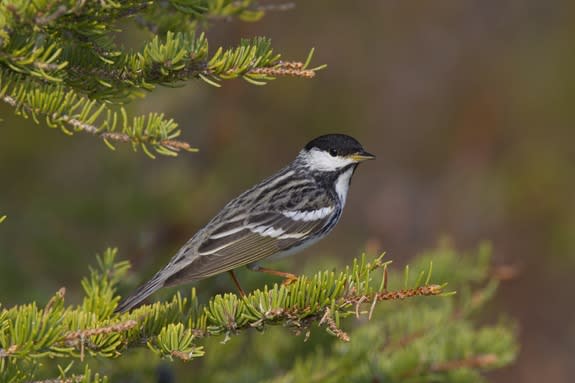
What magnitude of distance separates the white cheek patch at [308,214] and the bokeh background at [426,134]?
2086 mm

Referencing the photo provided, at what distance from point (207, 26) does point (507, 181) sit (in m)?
6.67

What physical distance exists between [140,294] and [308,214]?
4.99ft

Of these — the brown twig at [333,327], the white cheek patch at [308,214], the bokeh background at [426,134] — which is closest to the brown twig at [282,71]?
the brown twig at [333,327]

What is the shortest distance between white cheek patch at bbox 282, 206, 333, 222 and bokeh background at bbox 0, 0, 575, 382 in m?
2.09

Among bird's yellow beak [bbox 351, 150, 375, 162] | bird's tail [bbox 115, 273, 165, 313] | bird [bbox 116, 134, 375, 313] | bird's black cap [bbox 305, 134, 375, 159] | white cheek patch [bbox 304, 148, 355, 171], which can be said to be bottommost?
bird's tail [bbox 115, 273, 165, 313]

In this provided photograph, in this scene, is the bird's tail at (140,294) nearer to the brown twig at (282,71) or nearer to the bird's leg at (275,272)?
the bird's leg at (275,272)

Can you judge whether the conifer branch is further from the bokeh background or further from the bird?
the bokeh background

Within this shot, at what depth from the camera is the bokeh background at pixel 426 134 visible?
7730 millimetres

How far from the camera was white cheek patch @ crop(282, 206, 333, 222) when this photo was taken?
4.76 metres

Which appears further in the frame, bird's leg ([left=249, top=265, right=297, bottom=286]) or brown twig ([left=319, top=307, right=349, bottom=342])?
bird's leg ([left=249, top=265, right=297, bottom=286])

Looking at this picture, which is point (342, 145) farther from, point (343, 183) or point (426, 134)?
point (426, 134)

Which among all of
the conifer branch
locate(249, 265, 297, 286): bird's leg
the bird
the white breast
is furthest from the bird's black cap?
the conifer branch

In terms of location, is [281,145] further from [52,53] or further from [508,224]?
[52,53]

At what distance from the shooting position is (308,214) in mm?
4820
